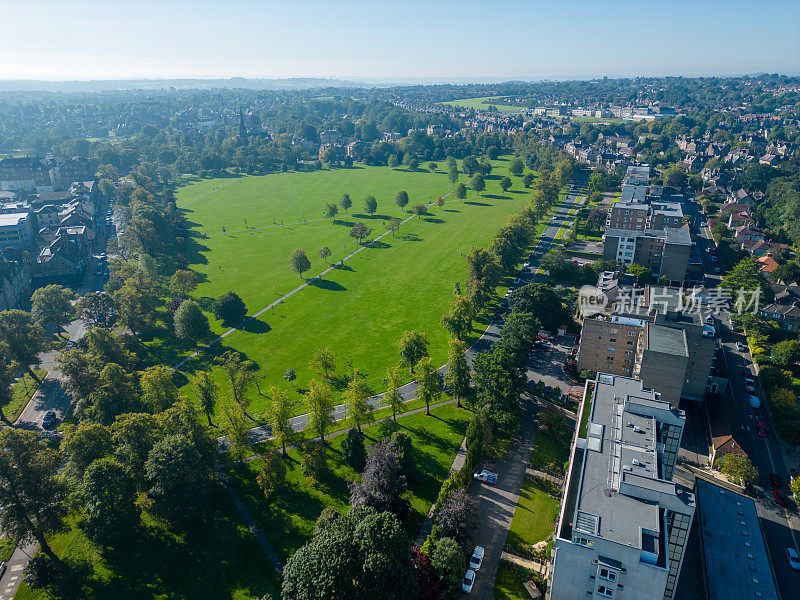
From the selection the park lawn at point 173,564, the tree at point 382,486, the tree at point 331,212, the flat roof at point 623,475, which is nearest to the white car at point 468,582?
the tree at point 382,486

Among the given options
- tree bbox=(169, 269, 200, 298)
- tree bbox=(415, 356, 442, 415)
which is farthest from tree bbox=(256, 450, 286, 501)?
tree bbox=(169, 269, 200, 298)

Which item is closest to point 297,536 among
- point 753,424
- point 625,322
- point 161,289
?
point 625,322

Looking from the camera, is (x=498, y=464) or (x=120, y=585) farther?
(x=498, y=464)

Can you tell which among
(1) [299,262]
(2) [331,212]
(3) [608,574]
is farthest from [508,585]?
(2) [331,212]

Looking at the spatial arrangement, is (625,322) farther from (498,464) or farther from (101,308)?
(101,308)

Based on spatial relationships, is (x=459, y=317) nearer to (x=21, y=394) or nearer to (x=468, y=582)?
(x=468, y=582)

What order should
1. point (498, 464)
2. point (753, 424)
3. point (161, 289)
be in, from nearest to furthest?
point (498, 464), point (753, 424), point (161, 289)
